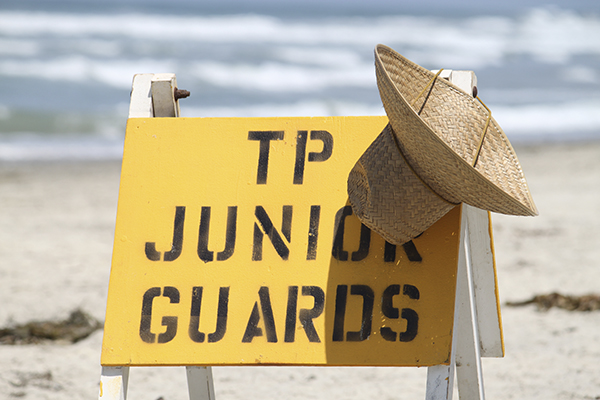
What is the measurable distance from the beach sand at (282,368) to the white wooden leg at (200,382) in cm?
50

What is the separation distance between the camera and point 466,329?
1793mm

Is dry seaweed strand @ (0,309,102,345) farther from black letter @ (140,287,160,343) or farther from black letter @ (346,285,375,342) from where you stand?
black letter @ (346,285,375,342)

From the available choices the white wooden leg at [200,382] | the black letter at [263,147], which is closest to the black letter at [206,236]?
the black letter at [263,147]

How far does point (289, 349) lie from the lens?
5.24 ft

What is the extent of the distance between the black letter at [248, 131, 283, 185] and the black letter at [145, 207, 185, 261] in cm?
24

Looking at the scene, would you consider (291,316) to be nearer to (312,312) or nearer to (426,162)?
(312,312)

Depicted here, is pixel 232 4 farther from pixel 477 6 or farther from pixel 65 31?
pixel 477 6

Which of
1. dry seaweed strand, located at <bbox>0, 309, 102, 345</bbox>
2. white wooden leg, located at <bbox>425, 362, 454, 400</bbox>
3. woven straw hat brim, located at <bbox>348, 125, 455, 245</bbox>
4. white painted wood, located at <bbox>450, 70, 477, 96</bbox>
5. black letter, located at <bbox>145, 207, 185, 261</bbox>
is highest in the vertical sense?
white painted wood, located at <bbox>450, 70, 477, 96</bbox>

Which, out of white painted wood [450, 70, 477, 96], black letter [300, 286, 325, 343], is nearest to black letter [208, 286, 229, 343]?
black letter [300, 286, 325, 343]

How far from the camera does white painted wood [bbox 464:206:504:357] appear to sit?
5.85 feet

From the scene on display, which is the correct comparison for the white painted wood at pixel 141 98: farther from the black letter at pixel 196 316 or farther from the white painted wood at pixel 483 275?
the white painted wood at pixel 483 275

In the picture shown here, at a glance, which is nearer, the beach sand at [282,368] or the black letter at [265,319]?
the black letter at [265,319]

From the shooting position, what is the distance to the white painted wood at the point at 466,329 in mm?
1679

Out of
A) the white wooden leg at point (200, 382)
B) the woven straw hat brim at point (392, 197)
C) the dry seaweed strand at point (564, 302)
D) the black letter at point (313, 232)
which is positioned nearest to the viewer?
the woven straw hat brim at point (392, 197)
